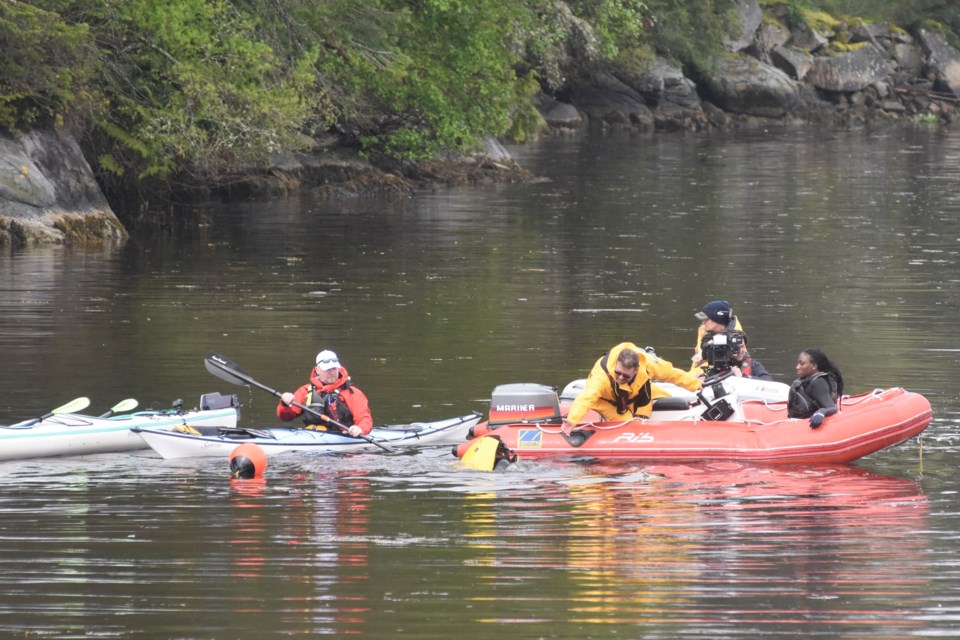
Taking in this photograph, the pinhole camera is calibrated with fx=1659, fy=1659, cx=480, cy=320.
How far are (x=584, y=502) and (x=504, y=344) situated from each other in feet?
25.6

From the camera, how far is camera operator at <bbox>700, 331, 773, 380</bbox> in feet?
52.9

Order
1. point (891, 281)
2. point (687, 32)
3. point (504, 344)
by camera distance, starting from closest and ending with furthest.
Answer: point (504, 344)
point (891, 281)
point (687, 32)

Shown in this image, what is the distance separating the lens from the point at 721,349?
16.1m

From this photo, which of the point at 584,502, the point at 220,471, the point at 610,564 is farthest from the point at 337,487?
the point at 610,564

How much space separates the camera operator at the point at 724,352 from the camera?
16109 millimetres

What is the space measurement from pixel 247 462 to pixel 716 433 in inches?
167

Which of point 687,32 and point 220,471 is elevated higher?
point 687,32

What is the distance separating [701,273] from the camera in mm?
28250

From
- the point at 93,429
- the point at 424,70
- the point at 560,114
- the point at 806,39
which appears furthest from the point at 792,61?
the point at 93,429

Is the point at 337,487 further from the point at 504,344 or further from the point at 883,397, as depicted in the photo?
the point at 504,344

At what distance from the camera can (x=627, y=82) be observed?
74062 millimetres

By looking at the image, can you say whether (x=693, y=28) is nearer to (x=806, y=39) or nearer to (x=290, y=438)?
(x=806, y=39)

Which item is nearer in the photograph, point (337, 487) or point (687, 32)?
point (337, 487)

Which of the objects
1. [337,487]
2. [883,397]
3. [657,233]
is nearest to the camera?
[337,487]
